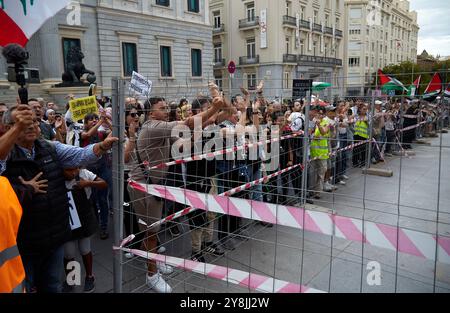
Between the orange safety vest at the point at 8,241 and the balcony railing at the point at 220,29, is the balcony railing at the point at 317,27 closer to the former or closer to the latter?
the balcony railing at the point at 220,29

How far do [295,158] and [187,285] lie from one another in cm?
335

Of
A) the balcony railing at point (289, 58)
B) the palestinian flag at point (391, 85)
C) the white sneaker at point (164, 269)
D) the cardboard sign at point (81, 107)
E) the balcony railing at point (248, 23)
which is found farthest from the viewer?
the balcony railing at point (248, 23)

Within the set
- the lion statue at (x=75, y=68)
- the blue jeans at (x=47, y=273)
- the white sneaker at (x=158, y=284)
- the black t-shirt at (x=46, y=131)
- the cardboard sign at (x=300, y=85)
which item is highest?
the lion statue at (x=75, y=68)

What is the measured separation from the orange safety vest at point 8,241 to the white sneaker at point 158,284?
1.86 meters

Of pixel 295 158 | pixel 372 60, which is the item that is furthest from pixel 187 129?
pixel 372 60

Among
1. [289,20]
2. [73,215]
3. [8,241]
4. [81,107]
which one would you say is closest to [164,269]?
[73,215]

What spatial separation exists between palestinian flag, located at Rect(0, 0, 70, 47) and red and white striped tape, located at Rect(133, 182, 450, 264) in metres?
1.75

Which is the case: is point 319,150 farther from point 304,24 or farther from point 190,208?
point 304,24

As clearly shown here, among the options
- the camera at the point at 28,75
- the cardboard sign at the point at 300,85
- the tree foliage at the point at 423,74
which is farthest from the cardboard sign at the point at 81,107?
the tree foliage at the point at 423,74

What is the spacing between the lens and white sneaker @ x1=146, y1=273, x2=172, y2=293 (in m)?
3.35

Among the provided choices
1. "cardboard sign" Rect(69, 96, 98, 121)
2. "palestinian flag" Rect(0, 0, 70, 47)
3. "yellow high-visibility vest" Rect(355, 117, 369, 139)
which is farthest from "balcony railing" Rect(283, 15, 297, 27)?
"palestinian flag" Rect(0, 0, 70, 47)

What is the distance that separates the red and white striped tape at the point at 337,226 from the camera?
6.25ft
